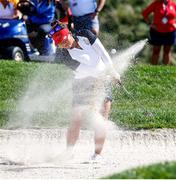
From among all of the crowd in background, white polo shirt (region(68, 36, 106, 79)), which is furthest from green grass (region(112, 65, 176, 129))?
white polo shirt (region(68, 36, 106, 79))

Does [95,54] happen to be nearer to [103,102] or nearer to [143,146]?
[103,102]

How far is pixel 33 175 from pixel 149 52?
577 inches

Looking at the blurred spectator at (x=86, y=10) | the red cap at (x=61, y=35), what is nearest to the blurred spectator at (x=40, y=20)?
the blurred spectator at (x=86, y=10)

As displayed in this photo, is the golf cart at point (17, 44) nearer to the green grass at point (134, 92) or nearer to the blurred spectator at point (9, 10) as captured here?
the blurred spectator at point (9, 10)

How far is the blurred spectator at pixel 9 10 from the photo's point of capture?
1669 centimetres

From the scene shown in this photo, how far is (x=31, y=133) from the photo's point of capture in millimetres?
11375

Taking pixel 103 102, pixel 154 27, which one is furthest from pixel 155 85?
pixel 103 102

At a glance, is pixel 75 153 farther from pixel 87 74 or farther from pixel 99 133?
pixel 87 74

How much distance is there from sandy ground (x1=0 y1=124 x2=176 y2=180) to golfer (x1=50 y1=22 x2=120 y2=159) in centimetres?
36

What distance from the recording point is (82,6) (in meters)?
14.6

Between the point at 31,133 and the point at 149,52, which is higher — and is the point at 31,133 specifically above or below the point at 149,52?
above

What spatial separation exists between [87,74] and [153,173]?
2.75 metres

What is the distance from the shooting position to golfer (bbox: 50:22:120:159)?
9602mm

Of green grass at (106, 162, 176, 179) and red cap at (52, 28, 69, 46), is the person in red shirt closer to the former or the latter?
red cap at (52, 28, 69, 46)
